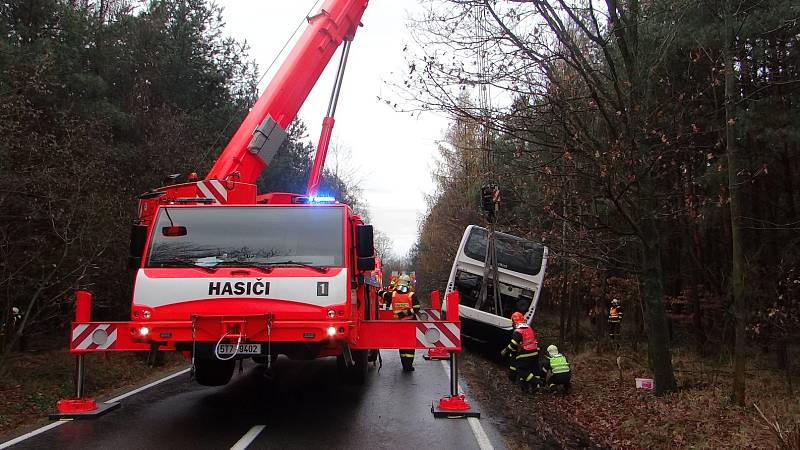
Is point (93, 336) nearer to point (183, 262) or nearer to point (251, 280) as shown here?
point (183, 262)

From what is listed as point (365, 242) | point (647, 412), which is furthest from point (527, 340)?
point (365, 242)

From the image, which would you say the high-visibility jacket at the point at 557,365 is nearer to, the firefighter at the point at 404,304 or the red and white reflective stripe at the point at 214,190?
the firefighter at the point at 404,304

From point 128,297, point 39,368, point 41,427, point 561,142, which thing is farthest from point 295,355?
point 128,297

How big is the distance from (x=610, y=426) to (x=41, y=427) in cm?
712

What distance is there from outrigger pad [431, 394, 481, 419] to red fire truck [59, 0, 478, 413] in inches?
1.5

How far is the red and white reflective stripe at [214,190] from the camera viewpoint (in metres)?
8.26

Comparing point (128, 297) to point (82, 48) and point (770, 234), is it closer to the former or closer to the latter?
point (82, 48)

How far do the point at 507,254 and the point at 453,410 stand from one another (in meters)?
9.92

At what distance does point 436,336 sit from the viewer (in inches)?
294

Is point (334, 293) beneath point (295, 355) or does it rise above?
above

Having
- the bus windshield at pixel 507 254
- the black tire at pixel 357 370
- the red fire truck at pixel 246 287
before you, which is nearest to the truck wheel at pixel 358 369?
the black tire at pixel 357 370

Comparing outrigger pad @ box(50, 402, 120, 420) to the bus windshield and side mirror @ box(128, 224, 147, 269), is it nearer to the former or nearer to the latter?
side mirror @ box(128, 224, 147, 269)

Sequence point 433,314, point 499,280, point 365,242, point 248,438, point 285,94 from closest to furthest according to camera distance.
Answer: point 248,438
point 365,242
point 285,94
point 433,314
point 499,280

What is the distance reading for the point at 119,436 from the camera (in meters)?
6.61
